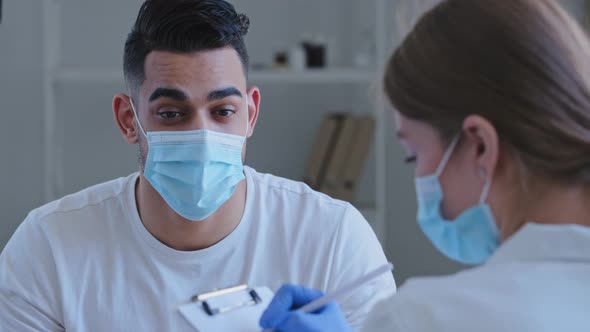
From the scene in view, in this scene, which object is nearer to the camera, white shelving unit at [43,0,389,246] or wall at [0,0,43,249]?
white shelving unit at [43,0,389,246]

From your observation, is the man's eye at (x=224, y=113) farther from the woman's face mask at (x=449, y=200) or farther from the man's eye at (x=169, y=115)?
the woman's face mask at (x=449, y=200)

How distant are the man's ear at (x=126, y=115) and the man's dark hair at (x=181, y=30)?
0.11 ft

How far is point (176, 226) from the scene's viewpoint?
154cm

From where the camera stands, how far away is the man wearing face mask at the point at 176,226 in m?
1.48

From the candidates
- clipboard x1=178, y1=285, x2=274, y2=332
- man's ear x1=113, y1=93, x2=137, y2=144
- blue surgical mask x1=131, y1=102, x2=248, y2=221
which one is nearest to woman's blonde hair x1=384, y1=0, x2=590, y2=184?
clipboard x1=178, y1=285, x2=274, y2=332

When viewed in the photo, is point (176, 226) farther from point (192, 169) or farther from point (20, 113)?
point (20, 113)

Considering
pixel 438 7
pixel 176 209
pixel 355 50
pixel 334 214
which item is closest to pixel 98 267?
pixel 176 209

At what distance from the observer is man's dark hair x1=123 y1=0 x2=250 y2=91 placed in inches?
60.9

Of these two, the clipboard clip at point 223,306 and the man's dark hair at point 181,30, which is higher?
the man's dark hair at point 181,30

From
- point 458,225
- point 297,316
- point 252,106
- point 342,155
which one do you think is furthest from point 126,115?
point 342,155

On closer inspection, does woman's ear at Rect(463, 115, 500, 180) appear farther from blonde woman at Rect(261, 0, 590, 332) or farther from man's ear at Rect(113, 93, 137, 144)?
man's ear at Rect(113, 93, 137, 144)

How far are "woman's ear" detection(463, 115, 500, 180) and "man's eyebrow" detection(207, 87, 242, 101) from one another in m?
0.72

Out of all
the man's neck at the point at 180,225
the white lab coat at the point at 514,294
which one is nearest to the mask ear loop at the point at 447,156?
the white lab coat at the point at 514,294

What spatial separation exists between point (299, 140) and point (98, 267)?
1.66 m
